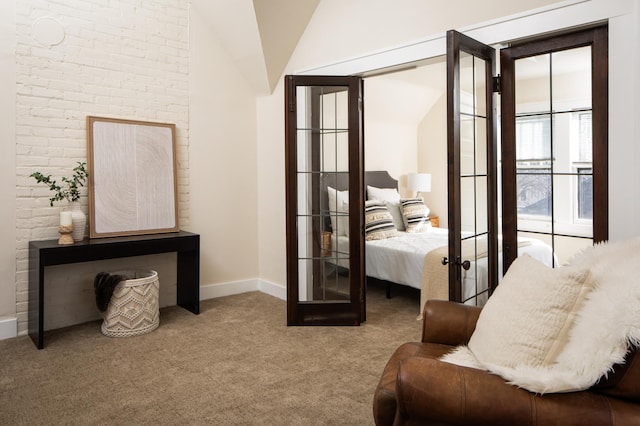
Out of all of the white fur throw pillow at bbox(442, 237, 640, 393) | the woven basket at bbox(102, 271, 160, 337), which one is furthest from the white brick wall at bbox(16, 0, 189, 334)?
the white fur throw pillow at bbox(442, 237, 640, 393)

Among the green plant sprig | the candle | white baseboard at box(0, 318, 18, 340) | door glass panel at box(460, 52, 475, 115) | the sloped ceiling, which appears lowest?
white baseboard at box(0, 318, 18, 340)

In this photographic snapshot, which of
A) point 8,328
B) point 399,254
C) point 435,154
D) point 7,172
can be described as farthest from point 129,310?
point 435,154

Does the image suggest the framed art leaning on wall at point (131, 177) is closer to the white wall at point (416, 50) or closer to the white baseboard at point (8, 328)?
the white baseboard at point (8, 328)

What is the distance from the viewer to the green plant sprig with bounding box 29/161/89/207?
3.63 metres

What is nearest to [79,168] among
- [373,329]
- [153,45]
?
[153,45]

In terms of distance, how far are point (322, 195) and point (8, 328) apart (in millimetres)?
2608

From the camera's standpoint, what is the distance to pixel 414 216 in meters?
5.66

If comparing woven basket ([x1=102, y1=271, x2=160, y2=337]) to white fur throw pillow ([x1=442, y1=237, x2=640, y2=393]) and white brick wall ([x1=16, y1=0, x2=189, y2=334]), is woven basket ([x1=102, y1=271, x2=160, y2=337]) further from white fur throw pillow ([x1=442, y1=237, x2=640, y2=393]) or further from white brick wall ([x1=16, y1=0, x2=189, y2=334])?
white fur throw pillow ([x1=442, y1=237, x2=640, y2=393])

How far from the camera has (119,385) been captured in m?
2.76

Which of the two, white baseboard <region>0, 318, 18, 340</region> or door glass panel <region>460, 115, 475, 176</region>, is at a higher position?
door glass panel <region>460, 115, 475, 176</region>

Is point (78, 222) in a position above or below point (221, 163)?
below

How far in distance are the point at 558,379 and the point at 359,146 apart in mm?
2672

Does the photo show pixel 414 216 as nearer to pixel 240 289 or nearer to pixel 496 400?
pixel 240 289

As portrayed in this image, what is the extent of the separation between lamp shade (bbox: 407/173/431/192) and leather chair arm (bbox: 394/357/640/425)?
5180 millimetres
